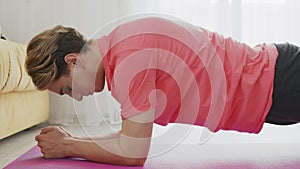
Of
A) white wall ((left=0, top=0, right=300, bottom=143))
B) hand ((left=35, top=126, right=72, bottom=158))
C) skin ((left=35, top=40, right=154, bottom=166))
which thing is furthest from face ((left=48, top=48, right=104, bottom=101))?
white wall ((left=0, top=0, right=300, bottom=143))

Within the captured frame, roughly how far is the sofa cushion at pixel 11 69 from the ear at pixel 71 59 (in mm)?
433

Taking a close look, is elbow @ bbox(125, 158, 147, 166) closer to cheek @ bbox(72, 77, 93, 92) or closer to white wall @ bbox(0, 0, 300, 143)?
cheek @ bbox(72, 77, 93, 92)

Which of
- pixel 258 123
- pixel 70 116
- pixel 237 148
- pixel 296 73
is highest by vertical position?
pixel 296 73

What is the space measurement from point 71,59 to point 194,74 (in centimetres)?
31

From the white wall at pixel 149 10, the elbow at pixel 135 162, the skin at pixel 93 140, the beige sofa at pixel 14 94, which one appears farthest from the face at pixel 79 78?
the white wall at pixel 149 10

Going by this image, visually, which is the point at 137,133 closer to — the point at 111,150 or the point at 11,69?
the point at 111,150

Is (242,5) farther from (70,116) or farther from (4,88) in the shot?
(4,88)

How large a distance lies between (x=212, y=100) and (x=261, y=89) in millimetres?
133

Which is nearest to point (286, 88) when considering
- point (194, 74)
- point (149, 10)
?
point (194, 74)

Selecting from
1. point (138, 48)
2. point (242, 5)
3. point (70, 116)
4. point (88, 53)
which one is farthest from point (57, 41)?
point (242, 5)

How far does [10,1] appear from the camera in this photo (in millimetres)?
2482

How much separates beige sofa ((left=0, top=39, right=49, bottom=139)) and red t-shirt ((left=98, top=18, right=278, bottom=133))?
54 centimetres

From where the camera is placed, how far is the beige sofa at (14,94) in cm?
145

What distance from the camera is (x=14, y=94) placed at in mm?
1712
